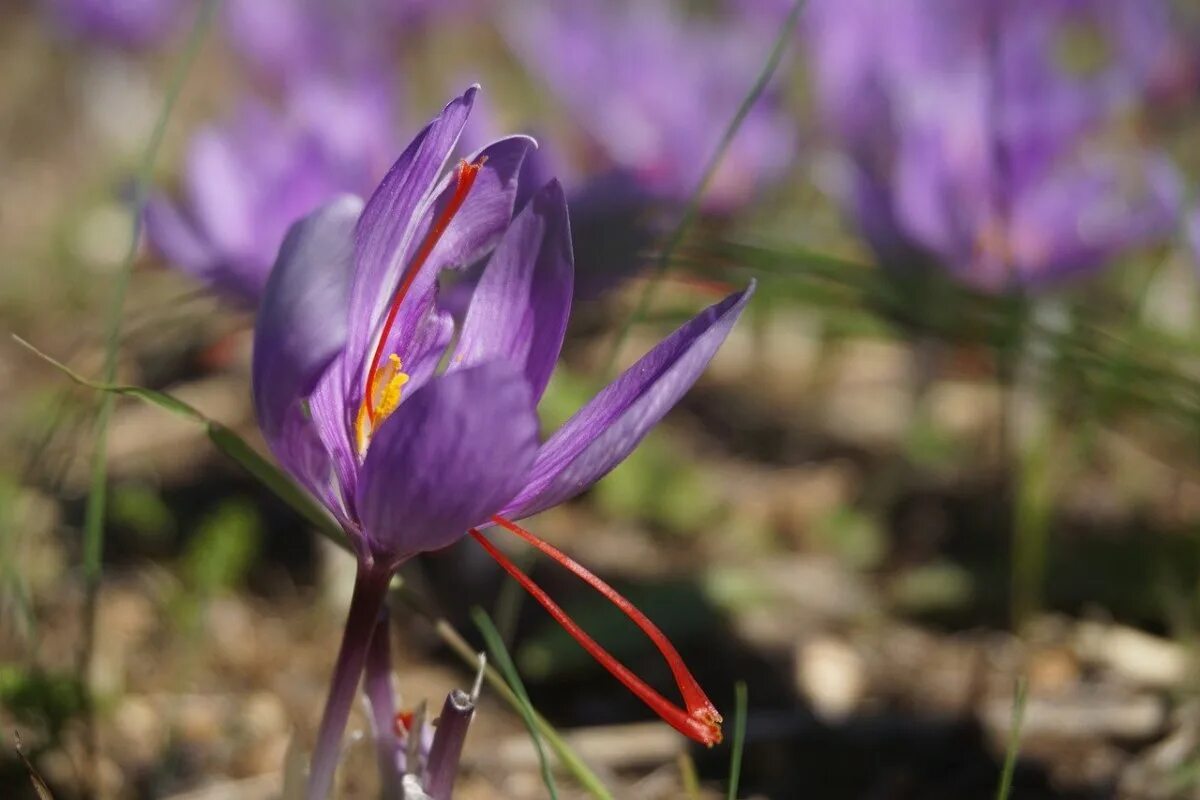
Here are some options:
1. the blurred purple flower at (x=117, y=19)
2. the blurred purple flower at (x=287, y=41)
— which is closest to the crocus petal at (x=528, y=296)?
the blurred purple flower at (x=287, y=41)

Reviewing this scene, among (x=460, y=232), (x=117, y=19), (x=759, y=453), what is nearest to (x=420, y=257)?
(x=460, y=232)

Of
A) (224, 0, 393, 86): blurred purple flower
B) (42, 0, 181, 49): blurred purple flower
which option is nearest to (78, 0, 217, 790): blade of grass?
(224, 0, 393, 86): blurred purple flower

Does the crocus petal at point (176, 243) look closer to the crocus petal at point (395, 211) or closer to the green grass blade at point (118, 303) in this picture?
the green grass blade at point (118, 303)

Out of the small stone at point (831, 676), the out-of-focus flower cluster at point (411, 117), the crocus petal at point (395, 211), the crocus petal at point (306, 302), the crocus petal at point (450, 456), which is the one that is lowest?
the small stone at point (831, 676)

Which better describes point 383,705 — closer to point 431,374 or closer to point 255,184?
point 431,374

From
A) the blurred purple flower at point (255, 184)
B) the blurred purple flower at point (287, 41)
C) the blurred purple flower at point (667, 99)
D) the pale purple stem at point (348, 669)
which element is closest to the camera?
→ the pale purple stem at point (348, 669)

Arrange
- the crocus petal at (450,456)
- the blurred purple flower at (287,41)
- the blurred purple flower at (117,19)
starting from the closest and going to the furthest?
the crocus petal at (450,456) → the blurred purple flower at (287,41) → the blurred purple flower at (117,19)

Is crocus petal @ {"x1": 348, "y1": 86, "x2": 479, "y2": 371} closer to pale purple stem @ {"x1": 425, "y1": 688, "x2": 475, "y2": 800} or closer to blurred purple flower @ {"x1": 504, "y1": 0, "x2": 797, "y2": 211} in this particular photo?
pale purple stem @ {"x1": 425, "y1": 688, "x2": 475, "y2": 800}
